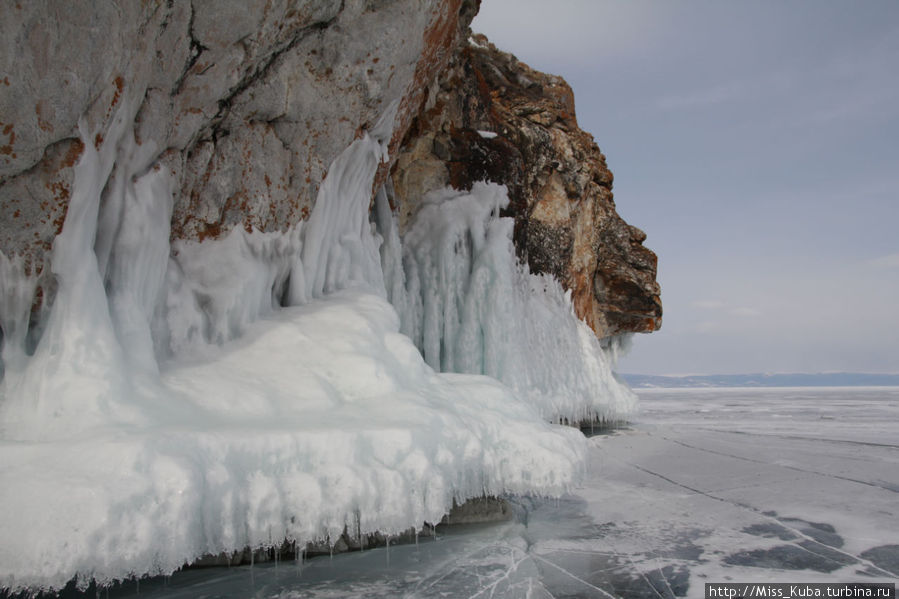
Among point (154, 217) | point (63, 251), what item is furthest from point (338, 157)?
point (63, 251)

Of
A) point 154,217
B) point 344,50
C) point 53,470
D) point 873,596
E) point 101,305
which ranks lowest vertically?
point 873,596

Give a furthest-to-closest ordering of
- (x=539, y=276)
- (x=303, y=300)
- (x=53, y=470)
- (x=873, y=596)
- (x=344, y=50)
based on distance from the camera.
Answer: (x=539, y=276), (x=303, y=300), (x=344, y=50), (x=873, y=596), (x=53, y=470)

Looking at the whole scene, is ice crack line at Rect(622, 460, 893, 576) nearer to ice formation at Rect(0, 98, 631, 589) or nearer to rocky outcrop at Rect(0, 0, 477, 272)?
ice formation at Rect(0, 98, 631, 589)

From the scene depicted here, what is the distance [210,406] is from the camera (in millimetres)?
3326

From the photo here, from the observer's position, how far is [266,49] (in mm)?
3963

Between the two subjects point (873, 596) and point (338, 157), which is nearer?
point (873, 596)

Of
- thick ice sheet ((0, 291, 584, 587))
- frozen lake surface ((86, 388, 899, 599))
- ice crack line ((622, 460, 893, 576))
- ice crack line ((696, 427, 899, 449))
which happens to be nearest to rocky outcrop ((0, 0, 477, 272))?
thick ice sheet ((0, 291, 584, 587))

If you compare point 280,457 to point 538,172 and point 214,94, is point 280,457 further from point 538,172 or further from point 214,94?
point 538,172

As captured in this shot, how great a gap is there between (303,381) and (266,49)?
2175 millimetres

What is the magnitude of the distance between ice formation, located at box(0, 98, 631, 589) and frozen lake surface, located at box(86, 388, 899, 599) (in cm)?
58

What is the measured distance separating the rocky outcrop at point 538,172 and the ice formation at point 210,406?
3291 mm

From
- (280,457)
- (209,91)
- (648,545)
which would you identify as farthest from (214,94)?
(648,545)

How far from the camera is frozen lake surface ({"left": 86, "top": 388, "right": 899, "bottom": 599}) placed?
3486mm

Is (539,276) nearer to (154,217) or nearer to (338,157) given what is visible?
(338,157)
